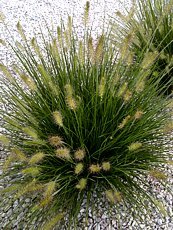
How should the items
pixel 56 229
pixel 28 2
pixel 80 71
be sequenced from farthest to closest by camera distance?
pixel 28 2
pixel 80 71
pixel 56 229

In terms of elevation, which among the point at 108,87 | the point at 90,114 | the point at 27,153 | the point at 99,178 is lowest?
the point at 99,178

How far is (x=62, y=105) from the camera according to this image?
2061 millimetres

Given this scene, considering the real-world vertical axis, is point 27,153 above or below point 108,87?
below

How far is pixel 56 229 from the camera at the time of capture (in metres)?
2.03

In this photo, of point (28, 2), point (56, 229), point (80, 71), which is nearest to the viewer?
point (56, 229)

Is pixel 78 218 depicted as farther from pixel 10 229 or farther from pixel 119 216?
pixel 10 229

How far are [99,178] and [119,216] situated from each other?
265 millimetres

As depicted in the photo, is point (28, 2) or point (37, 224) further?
point (28, 2)

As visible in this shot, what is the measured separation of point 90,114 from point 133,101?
0.84 ft

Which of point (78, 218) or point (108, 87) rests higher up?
point (108, 87)

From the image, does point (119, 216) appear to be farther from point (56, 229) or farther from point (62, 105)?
point (62, 105)

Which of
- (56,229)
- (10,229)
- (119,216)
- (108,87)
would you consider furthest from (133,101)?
(10,229)

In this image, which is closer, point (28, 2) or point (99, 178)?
point (99, 178)

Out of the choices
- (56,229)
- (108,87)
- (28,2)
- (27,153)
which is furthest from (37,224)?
(28,2)
